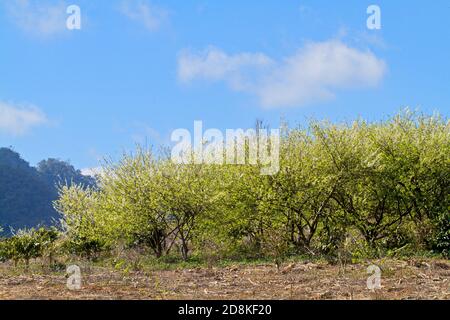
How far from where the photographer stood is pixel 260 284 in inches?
551

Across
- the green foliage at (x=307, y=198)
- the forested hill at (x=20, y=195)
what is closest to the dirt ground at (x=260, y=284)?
the green foliage at (x=307, y=198)

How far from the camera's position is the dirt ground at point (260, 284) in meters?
11.9

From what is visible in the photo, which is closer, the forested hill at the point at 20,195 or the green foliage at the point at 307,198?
the green foliage at the point at 307,198

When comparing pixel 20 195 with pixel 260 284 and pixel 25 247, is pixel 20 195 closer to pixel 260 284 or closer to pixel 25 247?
pixel 25 247

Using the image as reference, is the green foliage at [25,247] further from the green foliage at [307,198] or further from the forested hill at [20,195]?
the forested hill at [20,195]

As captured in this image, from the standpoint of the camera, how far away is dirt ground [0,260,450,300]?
1187cm

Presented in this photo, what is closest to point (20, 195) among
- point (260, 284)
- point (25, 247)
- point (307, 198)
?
point (25, 247)

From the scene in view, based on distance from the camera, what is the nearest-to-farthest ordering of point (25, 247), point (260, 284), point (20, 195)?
point (260, 284) < point (25, 247) < point (20, 195)

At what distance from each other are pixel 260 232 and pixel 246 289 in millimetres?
15086

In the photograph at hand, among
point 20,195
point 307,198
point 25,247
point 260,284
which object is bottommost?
point 260,284

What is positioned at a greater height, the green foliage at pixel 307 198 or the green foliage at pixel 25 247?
the green foliage at pixel 307 198

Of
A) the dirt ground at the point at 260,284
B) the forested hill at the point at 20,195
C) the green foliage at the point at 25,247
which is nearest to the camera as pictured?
the dirt ground at the point at 260,284

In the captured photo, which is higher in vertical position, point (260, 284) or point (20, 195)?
point (20, 195)
